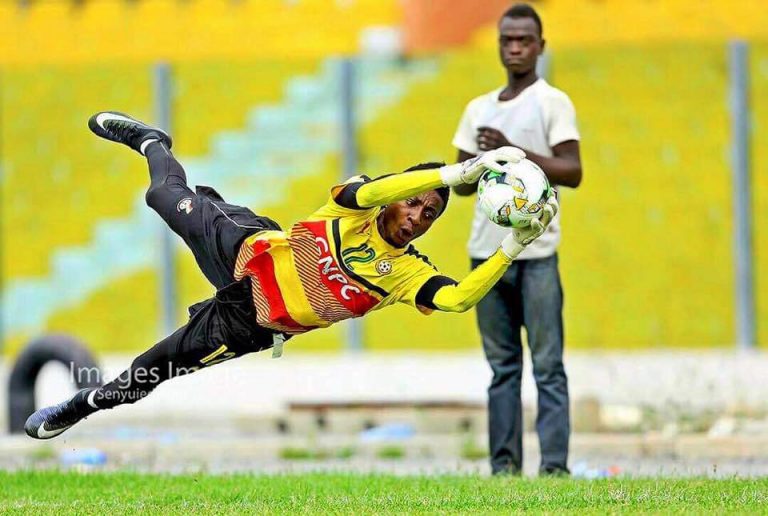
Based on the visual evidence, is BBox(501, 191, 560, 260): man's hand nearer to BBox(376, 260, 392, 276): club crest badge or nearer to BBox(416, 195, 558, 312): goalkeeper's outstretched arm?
BBox(416, 195, 558, 312): goalkeeper's outstretched arm

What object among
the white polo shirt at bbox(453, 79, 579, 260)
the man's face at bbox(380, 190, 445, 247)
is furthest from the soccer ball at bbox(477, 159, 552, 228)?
the white polo shirt at bbox(453, 79, 579, 260)

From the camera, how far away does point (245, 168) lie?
1627cm

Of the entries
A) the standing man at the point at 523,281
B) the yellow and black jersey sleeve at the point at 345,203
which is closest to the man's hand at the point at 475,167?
the yellow and black jersey sleeve at the point at 345,203

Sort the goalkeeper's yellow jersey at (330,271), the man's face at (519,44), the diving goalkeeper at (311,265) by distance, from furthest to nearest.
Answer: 1. the man's face at (519,44)
2. the goalkeeper's yellow jersey at (330,271)
3. the diving goalkeeper at (311,265)

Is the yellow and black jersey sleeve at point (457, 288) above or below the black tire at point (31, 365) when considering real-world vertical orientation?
above

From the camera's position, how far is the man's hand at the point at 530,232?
795 cm

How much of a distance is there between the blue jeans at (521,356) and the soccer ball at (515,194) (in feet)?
6.80

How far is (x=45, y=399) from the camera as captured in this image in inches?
635

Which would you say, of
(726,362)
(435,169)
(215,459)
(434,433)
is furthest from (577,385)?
(435,169)

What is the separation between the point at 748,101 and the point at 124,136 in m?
7.08

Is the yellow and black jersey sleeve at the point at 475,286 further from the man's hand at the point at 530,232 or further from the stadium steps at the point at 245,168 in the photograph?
the stadium steps at the point at 245,168

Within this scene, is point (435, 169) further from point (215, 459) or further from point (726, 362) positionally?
point (726, 362)

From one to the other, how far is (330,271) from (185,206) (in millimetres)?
1076

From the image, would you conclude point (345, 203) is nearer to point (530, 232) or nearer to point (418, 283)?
point (418, 283)
